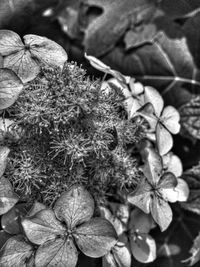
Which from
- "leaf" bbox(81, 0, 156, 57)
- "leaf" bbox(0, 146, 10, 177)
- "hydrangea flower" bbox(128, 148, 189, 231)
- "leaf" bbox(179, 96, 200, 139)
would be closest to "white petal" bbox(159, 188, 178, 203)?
"hydrangea flower" bbox(128, 148, 189, 231)

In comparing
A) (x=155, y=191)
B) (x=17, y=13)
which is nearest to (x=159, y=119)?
(x=155, y=191)

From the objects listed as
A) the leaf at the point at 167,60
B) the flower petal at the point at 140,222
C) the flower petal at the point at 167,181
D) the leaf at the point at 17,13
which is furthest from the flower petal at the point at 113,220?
the leaf at the point at 17,13

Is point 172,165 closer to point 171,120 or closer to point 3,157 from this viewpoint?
point 171,120

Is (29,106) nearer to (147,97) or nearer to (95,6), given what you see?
(147,97)

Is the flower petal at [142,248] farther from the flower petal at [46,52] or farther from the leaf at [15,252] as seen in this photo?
the flower petal at [46,52]

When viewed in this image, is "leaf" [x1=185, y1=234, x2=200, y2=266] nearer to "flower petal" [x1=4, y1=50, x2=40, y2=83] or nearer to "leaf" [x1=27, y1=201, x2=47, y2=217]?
"leaf" [x1=27, y1=201, x2=47, y2=217]

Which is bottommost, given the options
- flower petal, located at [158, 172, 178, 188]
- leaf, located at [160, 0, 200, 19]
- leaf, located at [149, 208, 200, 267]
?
leaf, located at [149, 208, 200, 267]

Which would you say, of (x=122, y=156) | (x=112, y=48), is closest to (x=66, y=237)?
(x=122, y=156)

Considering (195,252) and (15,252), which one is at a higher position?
(15,252)
